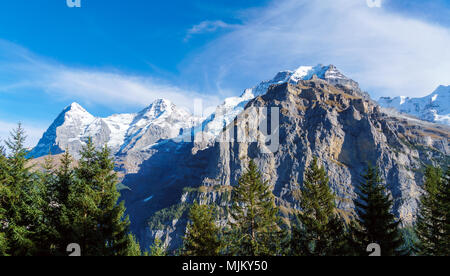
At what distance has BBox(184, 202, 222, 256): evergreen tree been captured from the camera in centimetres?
2422

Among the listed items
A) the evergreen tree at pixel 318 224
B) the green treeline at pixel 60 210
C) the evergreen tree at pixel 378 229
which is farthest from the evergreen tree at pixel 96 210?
the evergreen tree at pixel 378 229

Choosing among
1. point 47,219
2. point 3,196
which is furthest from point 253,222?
point 3,196

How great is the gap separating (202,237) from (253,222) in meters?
7.48

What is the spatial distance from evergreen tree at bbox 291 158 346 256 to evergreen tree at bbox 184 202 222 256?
406 inches

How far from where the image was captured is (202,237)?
24.4m

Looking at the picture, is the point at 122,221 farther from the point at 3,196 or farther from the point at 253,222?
the point at 253,222

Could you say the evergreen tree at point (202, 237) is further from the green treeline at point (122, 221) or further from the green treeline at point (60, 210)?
the green treeline at point (60, 210)

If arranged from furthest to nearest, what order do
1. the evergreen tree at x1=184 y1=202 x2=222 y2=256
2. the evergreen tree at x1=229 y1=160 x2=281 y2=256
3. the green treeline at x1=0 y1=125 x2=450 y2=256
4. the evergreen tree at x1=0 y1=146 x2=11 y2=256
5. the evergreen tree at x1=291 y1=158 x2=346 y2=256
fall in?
1. the evergreen tree at x1=229 y1=160 x2=281 y2=256
2. the evergreen tree at x1=291 y1=158 x2=346 y2=256
3. the evergreen tree at x1=184 y1=202 x2=222 y2=256
4. the green treeline at x1=0 y1=125 x2=450 y2=256
5. the evergreen tree at x1=0 y1=146 x2=11 y2=256

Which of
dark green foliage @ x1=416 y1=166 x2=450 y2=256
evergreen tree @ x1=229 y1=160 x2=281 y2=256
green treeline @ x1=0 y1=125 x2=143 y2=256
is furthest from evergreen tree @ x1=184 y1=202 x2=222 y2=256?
dark green foliage @ x1=416 y1=166 x2=450 y2=256

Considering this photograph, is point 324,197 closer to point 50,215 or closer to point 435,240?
point 435,240

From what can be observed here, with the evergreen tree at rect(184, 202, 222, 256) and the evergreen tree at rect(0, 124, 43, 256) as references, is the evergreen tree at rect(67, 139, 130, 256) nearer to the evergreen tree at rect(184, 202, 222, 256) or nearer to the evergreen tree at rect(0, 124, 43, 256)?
the evergreen tree at rect(0, 124, 43, 256)

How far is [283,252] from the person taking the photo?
96.1 ft

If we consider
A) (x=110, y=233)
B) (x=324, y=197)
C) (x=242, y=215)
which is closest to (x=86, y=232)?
(x=110, y=233)
